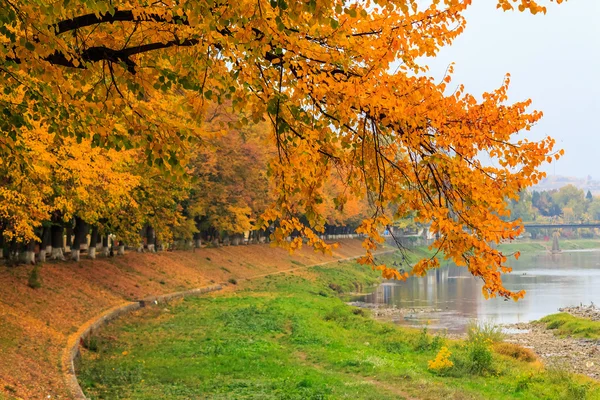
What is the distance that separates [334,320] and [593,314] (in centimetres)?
1604

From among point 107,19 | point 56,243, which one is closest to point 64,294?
point 56,243

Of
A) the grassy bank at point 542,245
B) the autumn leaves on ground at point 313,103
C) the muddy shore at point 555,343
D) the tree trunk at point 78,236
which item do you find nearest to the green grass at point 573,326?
the muddy shore at point 555,343

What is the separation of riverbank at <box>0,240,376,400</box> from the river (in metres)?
10.5

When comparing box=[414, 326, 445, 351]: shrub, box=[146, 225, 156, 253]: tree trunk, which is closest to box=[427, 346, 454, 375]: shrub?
box=[414, 326, 445, 351]: shrub

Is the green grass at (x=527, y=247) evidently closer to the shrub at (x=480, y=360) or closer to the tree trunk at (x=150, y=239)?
the tree trunk at (x=150, y=239)

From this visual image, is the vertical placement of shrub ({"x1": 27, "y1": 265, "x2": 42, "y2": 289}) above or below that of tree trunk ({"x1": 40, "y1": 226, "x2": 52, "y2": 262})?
below

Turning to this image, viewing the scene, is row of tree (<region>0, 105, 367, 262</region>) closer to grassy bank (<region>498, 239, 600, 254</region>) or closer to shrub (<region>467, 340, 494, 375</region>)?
shrub (<region>467, 340, 494, 375</region>)

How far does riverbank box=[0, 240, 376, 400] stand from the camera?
41.1ft

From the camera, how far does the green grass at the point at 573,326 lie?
30.4 meters

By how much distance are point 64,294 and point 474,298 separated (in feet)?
99.0

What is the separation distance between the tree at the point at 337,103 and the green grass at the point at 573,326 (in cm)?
2594

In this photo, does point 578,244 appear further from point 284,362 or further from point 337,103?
point 337,103

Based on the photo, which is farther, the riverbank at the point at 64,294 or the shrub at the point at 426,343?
the shrub at the point at 426,343

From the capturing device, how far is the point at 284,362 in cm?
1720
